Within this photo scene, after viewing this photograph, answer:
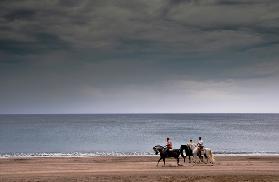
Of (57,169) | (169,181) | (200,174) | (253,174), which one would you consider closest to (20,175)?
(57,169)

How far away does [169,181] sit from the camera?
2641cm

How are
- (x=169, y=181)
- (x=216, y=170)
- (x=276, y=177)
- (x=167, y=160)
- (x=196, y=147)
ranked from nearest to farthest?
(x=169, y=181)
(x=276, y=177)
(x=216, y=170)
(x=196, y=147)
(x=167, y=160)

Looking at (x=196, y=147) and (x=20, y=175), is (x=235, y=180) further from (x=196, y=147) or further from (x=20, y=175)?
(x=20, y=175)

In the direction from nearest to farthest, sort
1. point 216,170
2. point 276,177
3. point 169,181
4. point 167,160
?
point 169,181 < point 276,177 < point 216,170 < point 167,160

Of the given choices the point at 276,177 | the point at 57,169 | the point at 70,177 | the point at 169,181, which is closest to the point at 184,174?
the point at 169,181

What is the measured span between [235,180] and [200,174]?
3536mm

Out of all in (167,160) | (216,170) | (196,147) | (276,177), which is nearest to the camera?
(276,177)

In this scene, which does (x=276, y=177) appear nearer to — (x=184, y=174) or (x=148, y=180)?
(x=184, y=174)

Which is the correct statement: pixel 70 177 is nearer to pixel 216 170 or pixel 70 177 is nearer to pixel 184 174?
pixel 184 174

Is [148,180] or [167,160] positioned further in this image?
[167,160]

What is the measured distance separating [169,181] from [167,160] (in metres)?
15.0

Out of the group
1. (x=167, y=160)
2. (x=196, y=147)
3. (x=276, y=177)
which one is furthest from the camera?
(x=167, y=160)

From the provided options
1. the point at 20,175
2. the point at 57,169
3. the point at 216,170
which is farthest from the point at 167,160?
the point at 20,175

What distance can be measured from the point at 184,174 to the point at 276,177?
674 cm
